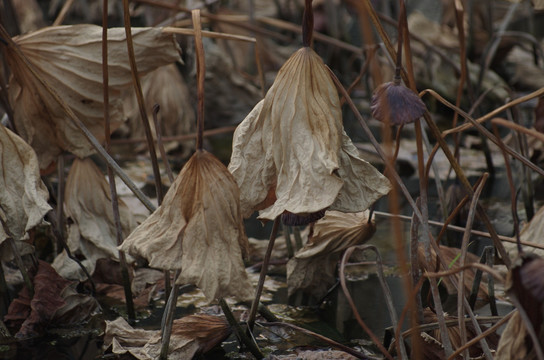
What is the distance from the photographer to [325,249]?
4.31ft

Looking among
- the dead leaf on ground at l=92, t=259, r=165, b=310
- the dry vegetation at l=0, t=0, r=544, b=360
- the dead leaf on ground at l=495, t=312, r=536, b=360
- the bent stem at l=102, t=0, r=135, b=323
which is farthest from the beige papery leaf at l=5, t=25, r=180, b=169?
the dead leaf on ground at l=495, t=312, r=536, b=360

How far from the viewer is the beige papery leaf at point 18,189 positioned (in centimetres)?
118

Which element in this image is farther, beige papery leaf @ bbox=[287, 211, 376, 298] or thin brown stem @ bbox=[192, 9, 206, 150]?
beige papery leaf @ bbox=[287, 211, 376, 298]

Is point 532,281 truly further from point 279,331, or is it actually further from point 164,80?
point 164,80

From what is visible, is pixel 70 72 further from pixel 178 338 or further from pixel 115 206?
pixel 178 338

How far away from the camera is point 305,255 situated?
52.4 inches

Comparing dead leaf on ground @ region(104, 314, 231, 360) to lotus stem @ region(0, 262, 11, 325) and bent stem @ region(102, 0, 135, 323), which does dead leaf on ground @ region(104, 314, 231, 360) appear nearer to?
bent stem @ region(102, 0, 135, 323)

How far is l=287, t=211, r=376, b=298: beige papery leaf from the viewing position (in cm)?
131

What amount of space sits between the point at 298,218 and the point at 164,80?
1.87 metres

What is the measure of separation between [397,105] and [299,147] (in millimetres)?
153

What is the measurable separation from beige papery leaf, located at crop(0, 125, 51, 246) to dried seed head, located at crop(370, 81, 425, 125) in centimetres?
60

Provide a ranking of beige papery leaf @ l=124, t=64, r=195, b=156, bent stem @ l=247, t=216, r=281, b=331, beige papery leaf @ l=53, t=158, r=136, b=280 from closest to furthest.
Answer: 1. bent stem @ l=247, t=216, r=281, b=331
2. beige papery leaf @ l=53, t=158, r=136, b=280
3. beige papery leaf @ l=124, t=64, r=195, b=156

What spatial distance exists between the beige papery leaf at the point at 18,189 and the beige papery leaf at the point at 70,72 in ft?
0.48

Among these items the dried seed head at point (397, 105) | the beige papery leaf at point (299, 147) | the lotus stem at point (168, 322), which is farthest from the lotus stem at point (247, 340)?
the dried seed head at point (397, 105)
